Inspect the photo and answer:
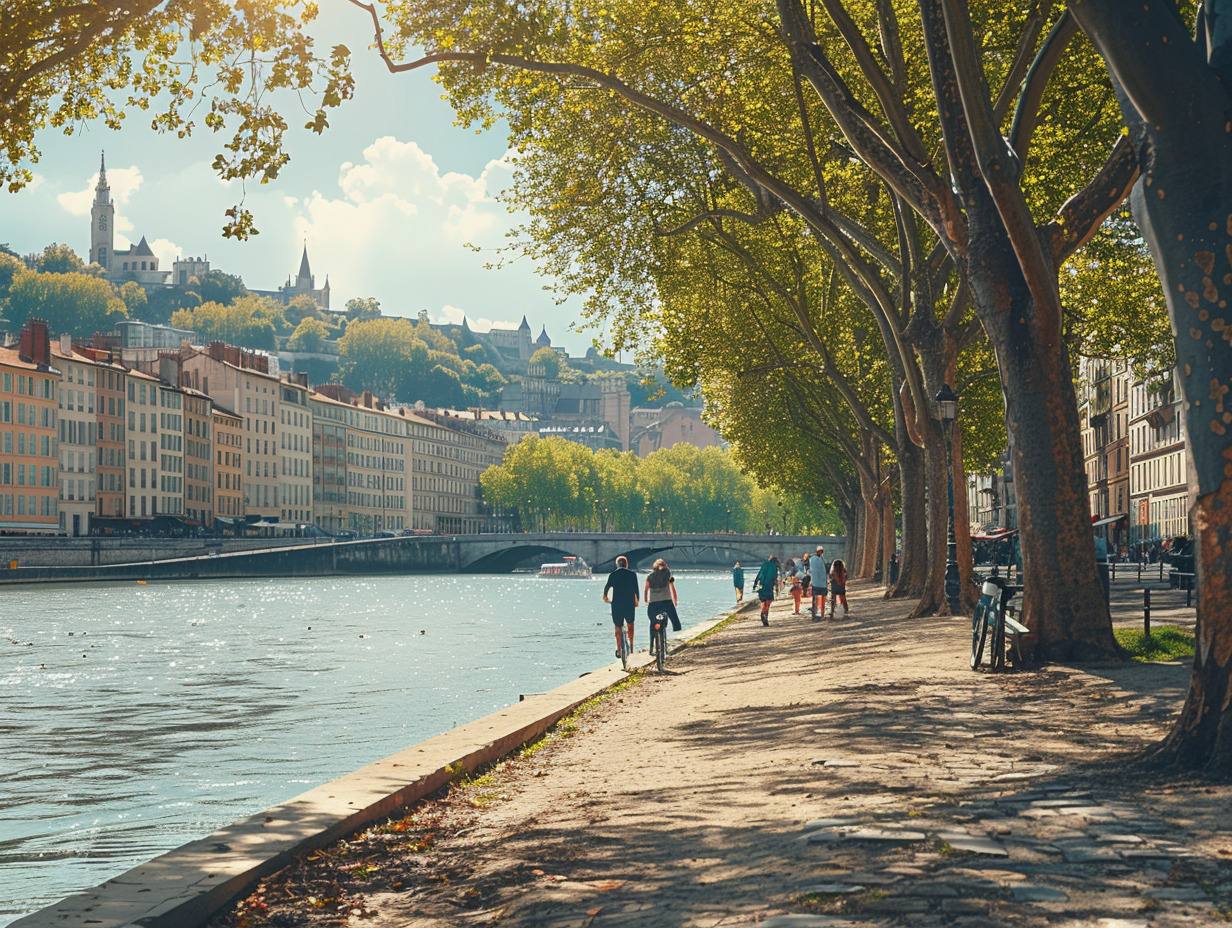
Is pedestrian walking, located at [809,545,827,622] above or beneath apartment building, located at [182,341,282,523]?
beneath

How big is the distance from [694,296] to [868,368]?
41.4ft

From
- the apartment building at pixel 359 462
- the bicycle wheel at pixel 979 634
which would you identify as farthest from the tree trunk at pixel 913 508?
the apartment building at pixel 359 462

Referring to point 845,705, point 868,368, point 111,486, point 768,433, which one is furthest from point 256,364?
point 845,705

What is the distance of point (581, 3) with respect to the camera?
2244cm

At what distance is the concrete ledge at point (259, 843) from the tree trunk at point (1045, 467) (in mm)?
5866

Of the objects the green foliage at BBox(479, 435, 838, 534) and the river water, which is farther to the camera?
the green foliage at BBox(479, 435, 838, 534)

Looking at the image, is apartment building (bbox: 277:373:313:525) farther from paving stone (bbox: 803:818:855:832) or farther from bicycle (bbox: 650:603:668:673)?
paving stone (bbox: 803:818:855:832)

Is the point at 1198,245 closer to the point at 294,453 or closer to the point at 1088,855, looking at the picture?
the point at 1088,855

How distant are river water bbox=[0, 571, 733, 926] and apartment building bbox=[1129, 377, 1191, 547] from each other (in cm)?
2731

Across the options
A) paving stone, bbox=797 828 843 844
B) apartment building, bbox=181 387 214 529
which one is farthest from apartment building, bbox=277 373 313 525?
paving stone, bbox=797 828 843 844

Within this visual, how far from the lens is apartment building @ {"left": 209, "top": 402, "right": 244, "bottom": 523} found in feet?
422

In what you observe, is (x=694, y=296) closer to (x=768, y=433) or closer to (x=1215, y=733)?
(x=768, y=433)

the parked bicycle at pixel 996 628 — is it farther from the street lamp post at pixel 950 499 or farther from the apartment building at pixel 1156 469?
the apartment building at pixel 1156 469

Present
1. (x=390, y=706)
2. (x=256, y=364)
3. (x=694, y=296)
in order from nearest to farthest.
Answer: (x=390, y=706) → (x=694, y=296) → (x=256, y=364)
